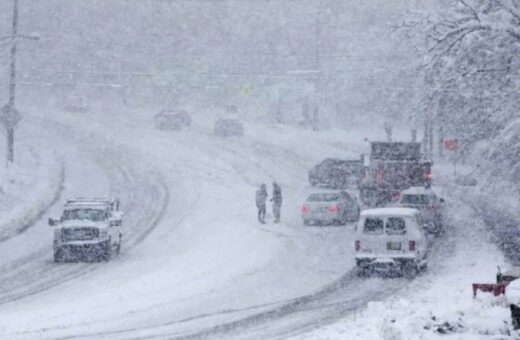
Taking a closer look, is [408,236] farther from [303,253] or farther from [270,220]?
[270,220]

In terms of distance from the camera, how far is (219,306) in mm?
21219

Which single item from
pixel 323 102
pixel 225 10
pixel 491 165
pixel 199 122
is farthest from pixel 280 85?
pixel 491 165

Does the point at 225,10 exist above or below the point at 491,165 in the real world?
above

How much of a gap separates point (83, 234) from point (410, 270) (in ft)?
32.0

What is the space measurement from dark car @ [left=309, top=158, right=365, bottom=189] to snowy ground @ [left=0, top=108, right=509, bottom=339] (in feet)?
3.16

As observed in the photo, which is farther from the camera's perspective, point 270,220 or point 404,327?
point 270,220

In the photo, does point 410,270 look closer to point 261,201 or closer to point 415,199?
point 415,199

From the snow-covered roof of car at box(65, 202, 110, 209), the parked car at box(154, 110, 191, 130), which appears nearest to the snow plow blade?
the snow-covered roof of car at box(65, 202, 110, 209)

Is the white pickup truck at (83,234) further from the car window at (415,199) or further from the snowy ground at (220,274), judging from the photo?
the car window at (415,199)

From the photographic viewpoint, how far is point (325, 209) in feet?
124

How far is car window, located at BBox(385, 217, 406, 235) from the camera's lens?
85.1ft

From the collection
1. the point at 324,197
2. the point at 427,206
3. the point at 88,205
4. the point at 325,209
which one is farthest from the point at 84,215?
the point at 427,206

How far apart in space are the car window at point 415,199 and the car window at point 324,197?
10.3 feet

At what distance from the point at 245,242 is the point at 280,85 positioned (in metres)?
63.1
